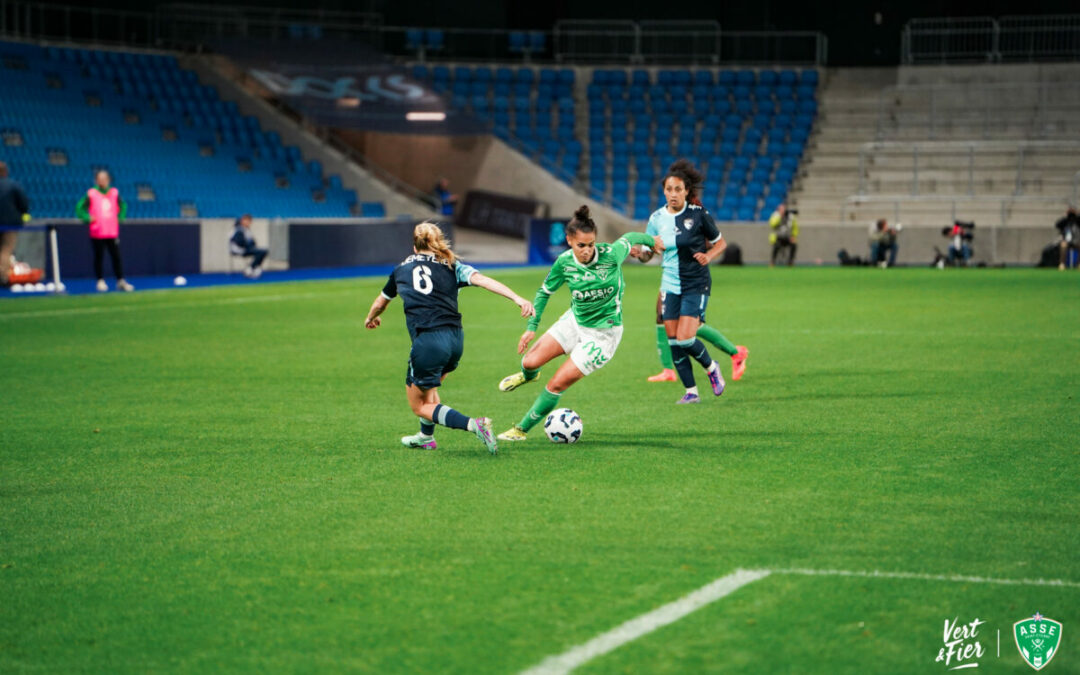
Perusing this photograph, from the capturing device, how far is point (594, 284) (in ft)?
30.8

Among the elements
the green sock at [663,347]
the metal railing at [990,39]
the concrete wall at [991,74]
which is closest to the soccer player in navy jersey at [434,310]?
the green sock at [663,347]

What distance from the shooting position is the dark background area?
44625 millimetres

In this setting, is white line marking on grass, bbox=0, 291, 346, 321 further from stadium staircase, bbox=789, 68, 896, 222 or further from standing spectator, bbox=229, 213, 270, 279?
stadium staircase, bbox=789, 68, 896, 222

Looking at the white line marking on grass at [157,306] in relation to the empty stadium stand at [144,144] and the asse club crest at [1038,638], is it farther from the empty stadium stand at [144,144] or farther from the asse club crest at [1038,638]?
the asse club crest at [1038,638]

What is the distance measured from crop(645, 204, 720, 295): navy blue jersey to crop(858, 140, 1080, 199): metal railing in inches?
1214

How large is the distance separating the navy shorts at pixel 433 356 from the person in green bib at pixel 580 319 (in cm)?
75

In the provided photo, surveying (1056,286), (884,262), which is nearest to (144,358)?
(1056,286)

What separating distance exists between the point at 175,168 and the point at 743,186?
60.9 ft

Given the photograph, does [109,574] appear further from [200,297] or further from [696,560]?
[200,297]

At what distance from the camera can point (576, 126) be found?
46.0 meters

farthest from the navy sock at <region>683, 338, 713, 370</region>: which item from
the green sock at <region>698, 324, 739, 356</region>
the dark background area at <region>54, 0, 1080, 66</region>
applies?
the dark background area at <region>54, 0, 1080, 66</region>

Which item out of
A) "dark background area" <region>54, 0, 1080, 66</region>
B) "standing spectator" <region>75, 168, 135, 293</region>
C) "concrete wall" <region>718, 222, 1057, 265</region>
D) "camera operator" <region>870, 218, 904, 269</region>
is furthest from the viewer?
"dark background area" <region>54, 0, 1080, 66</region>

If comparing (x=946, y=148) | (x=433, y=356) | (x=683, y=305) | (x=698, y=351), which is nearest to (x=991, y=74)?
(x=946, y=148)

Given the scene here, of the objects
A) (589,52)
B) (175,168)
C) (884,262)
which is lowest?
(884,262)
